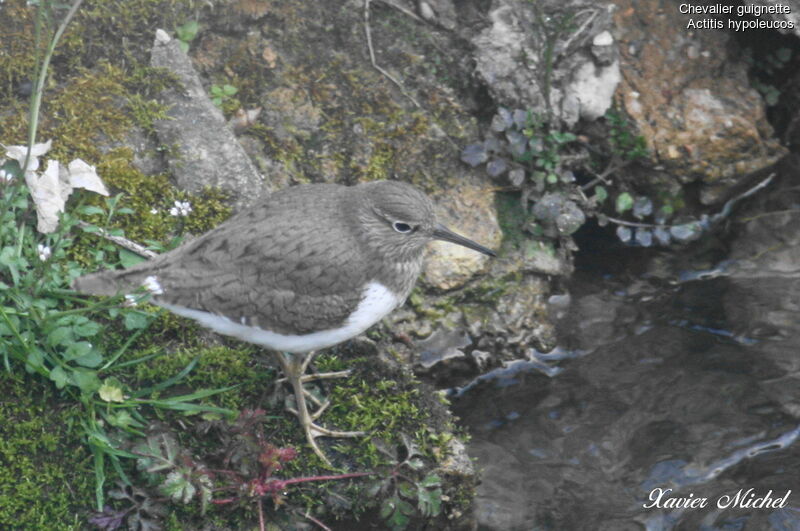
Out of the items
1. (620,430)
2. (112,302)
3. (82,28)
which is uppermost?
(82,28)

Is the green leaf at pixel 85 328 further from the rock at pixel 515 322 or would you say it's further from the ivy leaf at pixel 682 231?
the ivy leaf at pixel 682 231

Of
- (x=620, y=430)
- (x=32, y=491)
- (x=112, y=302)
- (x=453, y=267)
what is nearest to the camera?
(x=32, y=491)

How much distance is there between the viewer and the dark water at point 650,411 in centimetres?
557

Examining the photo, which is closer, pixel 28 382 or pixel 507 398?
pixel 28 382

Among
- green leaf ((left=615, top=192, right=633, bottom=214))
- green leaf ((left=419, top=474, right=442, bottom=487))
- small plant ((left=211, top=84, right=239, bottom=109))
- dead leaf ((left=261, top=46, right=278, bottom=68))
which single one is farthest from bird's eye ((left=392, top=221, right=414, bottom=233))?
green leaf ((left=615, top=192, right=633, bottom=214))

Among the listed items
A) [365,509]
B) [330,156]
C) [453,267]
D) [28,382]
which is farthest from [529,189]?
[28,382]

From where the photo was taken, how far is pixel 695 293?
276 inches

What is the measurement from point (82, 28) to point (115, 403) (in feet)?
10.6

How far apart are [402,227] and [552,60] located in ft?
7.69

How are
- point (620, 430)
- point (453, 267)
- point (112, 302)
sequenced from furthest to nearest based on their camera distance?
point (453, 267) → point (620, 430) → point (112, 302)

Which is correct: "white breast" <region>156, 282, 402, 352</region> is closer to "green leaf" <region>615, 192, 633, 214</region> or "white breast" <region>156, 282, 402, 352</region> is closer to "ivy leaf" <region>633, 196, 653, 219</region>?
"green leaf" <region>615, 192, 633, 214</region>

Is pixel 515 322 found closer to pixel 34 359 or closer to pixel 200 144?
pixel 200 144

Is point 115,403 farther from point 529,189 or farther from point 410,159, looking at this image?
point 529,189

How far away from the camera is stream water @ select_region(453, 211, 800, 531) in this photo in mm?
5547
